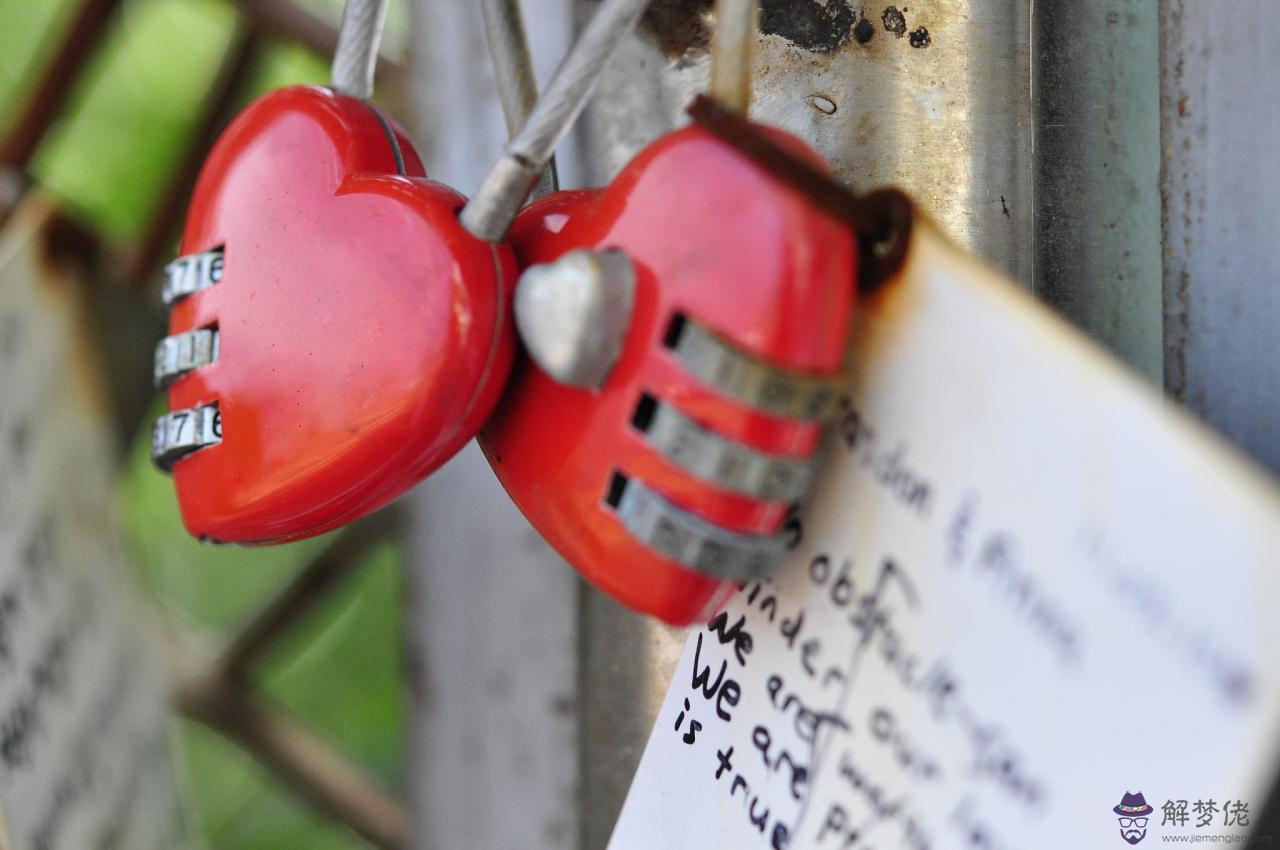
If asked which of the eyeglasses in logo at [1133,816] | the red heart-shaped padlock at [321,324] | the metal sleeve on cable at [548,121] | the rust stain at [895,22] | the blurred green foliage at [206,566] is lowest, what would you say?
the blurred green foliage at [206,566]

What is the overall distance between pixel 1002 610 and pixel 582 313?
5.7 inches

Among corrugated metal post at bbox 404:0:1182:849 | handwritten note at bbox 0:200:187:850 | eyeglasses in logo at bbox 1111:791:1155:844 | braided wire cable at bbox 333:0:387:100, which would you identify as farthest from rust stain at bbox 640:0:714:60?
handwritten note at bbox 0:200:187:850

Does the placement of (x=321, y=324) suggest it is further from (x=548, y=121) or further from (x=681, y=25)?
(x=681, y=25)

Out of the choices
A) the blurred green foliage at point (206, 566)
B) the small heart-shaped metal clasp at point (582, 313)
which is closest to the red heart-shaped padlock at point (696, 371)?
the small heart-shaped metal clasp at point (582, 313)

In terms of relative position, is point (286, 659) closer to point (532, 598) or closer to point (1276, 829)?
point (532, 598)

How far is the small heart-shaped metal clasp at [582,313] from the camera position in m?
0.34

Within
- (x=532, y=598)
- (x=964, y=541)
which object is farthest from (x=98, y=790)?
(x=964, y=541)

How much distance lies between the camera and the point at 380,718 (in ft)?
3.67

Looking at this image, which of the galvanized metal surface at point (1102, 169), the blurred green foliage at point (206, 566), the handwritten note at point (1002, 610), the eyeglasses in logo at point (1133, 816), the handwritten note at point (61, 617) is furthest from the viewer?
the blurred green foliage at point (206, 566)

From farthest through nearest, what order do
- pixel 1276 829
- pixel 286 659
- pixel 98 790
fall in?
pixel 286 659, pixel 98 790, pixel 1276 829

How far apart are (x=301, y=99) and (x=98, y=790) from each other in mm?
477

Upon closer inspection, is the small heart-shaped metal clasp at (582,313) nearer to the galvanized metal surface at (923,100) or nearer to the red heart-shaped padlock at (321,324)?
the red heart-shaped padlock at (321,324)

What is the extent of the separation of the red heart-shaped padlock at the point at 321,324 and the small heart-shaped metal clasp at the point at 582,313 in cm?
3

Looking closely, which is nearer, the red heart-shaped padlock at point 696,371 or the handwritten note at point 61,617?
the red heart-shaped padlock at point 696,371
